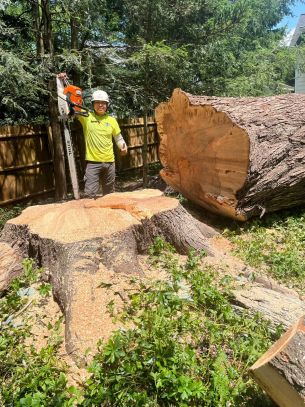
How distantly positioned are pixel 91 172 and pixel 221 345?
132 inches

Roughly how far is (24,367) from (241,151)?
309 centimetres

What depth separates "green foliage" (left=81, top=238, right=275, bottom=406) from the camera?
1893 millimetres

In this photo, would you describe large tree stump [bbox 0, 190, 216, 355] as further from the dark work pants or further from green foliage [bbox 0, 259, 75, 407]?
the dark work pants

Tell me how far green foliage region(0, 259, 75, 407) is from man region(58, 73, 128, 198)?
2.70 m

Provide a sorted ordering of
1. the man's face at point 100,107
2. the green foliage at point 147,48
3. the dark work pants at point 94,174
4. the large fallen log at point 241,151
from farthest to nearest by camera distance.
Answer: the green foliage at point 147,48, the dark work pants at point 94,174, the man's face at point 100,107, the large fallen log at point 241,151

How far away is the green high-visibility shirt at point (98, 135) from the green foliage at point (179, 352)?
2788 mm

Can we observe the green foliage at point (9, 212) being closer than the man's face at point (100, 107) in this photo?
No

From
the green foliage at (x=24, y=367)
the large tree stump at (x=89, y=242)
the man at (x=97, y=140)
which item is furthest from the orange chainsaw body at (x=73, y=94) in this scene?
the green foliage at (x=24, y=367)

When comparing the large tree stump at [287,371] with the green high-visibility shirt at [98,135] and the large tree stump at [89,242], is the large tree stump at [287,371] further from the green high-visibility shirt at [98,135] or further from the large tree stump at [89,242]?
the green high-visibility shirt at [98,135]

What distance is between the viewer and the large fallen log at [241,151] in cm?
426

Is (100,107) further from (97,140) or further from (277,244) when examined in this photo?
(277,244)

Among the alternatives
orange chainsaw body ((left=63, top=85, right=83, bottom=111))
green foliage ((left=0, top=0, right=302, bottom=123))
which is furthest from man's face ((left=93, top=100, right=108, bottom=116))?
green foliage ((left=0, top=0, right=302, bottom=123))

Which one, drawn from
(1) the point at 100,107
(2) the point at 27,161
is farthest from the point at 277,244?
(2) the point at 27,161

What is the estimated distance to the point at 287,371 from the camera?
1702 millimetres
